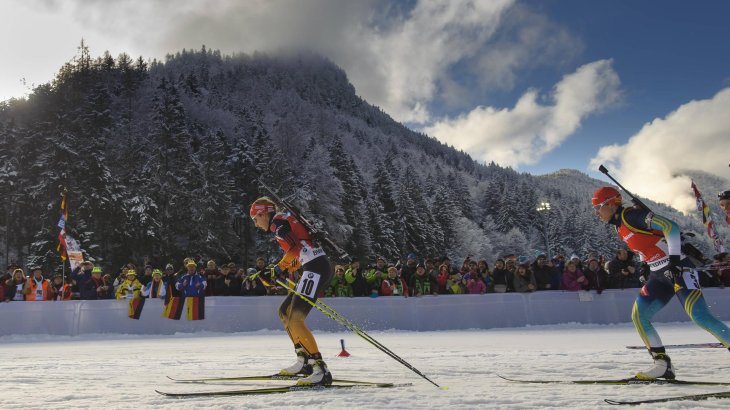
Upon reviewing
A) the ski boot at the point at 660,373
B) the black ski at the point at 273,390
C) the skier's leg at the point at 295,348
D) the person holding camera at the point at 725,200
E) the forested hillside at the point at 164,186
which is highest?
the forested hillside at the point at 164,186

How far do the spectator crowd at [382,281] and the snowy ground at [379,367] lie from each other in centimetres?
186

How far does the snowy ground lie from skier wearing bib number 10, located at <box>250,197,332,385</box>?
1.94ft

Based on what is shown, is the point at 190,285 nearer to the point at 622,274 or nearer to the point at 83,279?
the point at 83,279

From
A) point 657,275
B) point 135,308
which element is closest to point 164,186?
point 135,308

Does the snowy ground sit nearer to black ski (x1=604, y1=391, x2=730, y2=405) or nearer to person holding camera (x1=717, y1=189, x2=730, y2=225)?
black ski (x1=604, y1=391, x2=730, y2=405)

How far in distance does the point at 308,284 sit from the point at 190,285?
31.3ft

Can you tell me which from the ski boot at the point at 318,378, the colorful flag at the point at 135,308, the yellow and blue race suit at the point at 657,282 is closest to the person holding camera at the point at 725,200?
the yellow and blue race suit at the point at 657,282

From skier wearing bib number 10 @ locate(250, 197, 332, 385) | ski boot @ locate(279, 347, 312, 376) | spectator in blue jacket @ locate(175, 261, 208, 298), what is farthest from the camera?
spectator in blue jacket @ locate(175, 261, 208, 298)

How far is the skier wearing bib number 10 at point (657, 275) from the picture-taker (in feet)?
18.4

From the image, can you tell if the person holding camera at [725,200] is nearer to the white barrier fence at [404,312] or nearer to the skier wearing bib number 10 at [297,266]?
the skier wearing bib number 10 at [297,266]

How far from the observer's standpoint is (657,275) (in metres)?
5.99

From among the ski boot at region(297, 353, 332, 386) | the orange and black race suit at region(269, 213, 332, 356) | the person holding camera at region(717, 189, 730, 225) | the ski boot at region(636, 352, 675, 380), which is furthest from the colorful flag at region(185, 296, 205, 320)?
the person holding camera at region(717, 189, 730, 225)

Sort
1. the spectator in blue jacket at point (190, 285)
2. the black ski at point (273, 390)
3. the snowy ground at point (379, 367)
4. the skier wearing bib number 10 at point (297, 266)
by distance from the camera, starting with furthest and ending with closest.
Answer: the spectator in blue jacket at point (190, 285), the skier wearing bib number 10 at point (297, 266), the black ski at point (273, 390), the snowy ground at point (379, 367)

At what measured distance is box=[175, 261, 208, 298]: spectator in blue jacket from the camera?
49.1 feet
